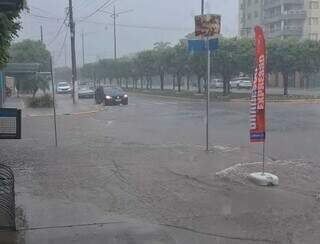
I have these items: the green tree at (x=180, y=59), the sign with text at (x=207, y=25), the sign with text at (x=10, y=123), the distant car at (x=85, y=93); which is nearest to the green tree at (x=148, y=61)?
the green tree at (x=180, y=59)

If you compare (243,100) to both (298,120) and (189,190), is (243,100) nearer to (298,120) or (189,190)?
(298,120)

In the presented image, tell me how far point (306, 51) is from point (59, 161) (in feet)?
117

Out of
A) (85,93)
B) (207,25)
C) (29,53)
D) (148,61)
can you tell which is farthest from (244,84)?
(207,25)

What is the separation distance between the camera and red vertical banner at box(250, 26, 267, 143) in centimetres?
1016

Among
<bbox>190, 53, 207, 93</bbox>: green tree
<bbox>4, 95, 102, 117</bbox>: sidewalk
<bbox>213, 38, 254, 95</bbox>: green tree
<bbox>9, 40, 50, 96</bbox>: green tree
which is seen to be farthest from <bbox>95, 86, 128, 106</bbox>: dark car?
<bbox>9, 40, 50, 96</bbox>: green tree

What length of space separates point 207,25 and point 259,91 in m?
4.42

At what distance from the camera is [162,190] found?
9.85m

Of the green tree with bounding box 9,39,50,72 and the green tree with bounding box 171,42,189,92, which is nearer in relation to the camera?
the green tree with bounding box 171,42,189,92

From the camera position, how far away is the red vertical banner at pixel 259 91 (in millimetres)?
10164

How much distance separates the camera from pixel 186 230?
7.43 meters

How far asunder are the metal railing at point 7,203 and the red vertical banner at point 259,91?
14.7 ft

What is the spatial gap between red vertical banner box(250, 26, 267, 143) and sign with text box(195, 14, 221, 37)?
157 inches

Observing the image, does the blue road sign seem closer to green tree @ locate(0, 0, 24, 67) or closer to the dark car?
green tree @ locate(0, 0, 24, 67)

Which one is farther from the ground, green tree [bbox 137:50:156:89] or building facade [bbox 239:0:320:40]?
building facade [bbox 239:0:320:40]
